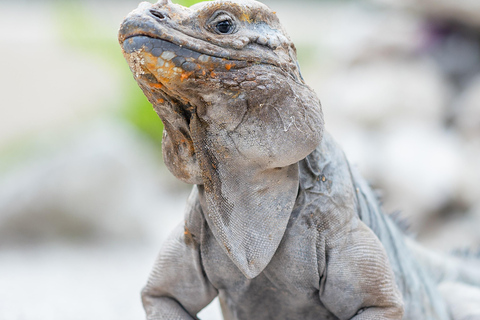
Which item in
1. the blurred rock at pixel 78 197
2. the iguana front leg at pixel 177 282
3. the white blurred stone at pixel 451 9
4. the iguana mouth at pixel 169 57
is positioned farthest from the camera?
the white blurred stone at pixel 451 9

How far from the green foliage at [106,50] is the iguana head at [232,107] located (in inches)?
337

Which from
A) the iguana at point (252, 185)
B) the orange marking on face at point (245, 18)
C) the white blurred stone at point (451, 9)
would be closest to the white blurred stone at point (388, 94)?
the white blurred stone at point (451, 9)

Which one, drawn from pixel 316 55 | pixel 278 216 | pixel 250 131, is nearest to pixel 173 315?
pixel 278 216

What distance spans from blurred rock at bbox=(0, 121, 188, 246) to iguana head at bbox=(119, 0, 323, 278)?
544 cm

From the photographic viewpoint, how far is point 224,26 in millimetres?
1870

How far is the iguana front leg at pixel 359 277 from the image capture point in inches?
87.0

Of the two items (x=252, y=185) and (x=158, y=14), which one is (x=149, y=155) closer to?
(x=252, y=185)

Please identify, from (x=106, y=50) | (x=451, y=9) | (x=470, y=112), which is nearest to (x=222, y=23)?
(x=470, y=112)

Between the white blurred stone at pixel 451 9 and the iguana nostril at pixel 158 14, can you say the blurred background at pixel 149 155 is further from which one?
the iguana nostril at pixel 158 14

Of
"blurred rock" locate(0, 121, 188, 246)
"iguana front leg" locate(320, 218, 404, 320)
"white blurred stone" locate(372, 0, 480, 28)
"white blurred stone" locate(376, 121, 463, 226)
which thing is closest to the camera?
"iguana front leg" locate(320, 218, 404, 320)

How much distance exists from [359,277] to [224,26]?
1.06 metres

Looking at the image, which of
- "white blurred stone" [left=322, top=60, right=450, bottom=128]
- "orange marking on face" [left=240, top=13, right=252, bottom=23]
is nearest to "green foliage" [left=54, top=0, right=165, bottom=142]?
"white blurred stone" [left=322, top=60, right=450, bottom=128]

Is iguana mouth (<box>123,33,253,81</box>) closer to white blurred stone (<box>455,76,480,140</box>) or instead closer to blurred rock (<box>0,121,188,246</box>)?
blurred rock (<box>0,121,188,246</box>)

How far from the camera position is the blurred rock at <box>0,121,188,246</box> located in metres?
7.18
